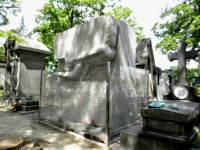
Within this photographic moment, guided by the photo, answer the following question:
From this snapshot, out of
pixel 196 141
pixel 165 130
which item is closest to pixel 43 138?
pixel 165 130

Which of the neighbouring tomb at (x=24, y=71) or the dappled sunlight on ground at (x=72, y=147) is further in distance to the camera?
the neighbouring tomb at (x=24, y=71)

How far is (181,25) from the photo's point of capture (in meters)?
16.6

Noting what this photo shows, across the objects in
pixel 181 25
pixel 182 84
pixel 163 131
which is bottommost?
pixel 163 131

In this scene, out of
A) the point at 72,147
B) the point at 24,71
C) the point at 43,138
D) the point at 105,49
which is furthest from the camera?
the point at 24,71

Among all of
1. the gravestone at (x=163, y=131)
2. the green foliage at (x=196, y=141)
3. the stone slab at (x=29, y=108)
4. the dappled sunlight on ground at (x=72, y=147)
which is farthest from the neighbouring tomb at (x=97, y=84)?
the stone slab at (x=29, y=108)

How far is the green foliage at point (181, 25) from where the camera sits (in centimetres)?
1481

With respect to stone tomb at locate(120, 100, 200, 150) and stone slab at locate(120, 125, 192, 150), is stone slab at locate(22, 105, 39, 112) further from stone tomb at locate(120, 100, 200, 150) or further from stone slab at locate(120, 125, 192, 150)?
stone tomb at locate(120, 100, 200, 150)

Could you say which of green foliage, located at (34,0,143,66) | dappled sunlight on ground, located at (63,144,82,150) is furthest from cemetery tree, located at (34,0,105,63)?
dappled sunlight on ground, located at (63,144,82,150)

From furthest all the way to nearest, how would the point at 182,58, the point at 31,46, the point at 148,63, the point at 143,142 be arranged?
the point at 148,63, the point at 31,46, the point at 182,58, the point at 143,142

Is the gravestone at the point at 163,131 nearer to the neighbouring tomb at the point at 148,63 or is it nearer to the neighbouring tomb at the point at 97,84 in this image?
the neighbouring tomb at the point at 97,84

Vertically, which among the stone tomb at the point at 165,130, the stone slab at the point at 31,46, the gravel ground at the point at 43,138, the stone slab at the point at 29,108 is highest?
the stone slab at the point at 31,46

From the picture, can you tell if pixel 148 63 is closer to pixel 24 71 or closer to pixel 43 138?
pixel 24 71

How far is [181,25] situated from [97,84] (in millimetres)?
16502

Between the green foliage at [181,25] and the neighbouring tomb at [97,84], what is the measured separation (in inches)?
472
